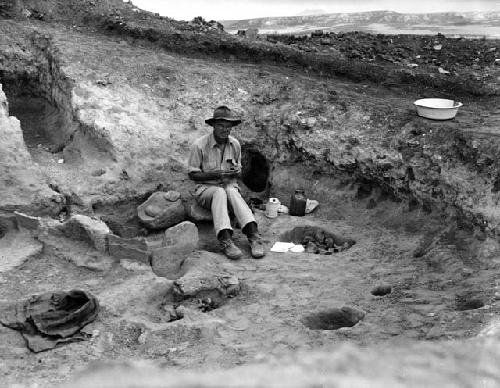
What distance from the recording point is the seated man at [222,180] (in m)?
5.67

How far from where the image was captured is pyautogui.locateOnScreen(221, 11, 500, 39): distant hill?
470 inches

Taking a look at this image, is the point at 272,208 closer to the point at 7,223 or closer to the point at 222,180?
the point at 222,180

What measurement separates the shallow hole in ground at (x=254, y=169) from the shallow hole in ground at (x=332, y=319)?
3209 millimetres

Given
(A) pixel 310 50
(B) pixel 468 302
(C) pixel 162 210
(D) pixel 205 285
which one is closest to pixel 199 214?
(C) pixel 162 210

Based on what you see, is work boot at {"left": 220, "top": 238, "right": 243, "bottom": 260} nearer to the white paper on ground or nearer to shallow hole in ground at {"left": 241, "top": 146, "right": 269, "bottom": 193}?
the white paper on ground

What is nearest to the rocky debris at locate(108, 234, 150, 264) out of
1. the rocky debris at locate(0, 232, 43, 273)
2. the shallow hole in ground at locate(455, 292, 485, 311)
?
the rocky debris at locate(0, 232, 43, 273)

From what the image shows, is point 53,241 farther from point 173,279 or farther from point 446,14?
point 446,14

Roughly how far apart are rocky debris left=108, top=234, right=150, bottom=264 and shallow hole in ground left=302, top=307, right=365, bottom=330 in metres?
1.73

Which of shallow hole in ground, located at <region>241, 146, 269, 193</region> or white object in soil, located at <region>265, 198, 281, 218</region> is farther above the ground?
shallow hole in ground, located at <region>241, 146, 269, 193</region>

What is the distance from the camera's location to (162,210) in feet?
20.2

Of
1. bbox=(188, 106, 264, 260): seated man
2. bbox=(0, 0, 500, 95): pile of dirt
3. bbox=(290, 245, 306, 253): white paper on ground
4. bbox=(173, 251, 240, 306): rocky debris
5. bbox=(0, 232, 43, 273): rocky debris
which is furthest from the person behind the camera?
bbox=(0, 0, 500, 95): pile of dirt

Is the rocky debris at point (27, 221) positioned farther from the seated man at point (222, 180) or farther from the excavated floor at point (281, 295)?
the seated man at point (222, 180)

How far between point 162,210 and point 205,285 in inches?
66.9

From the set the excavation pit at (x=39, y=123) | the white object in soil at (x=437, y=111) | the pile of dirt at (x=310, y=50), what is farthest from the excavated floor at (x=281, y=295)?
the pile of dirt at (x=310, y=50)
